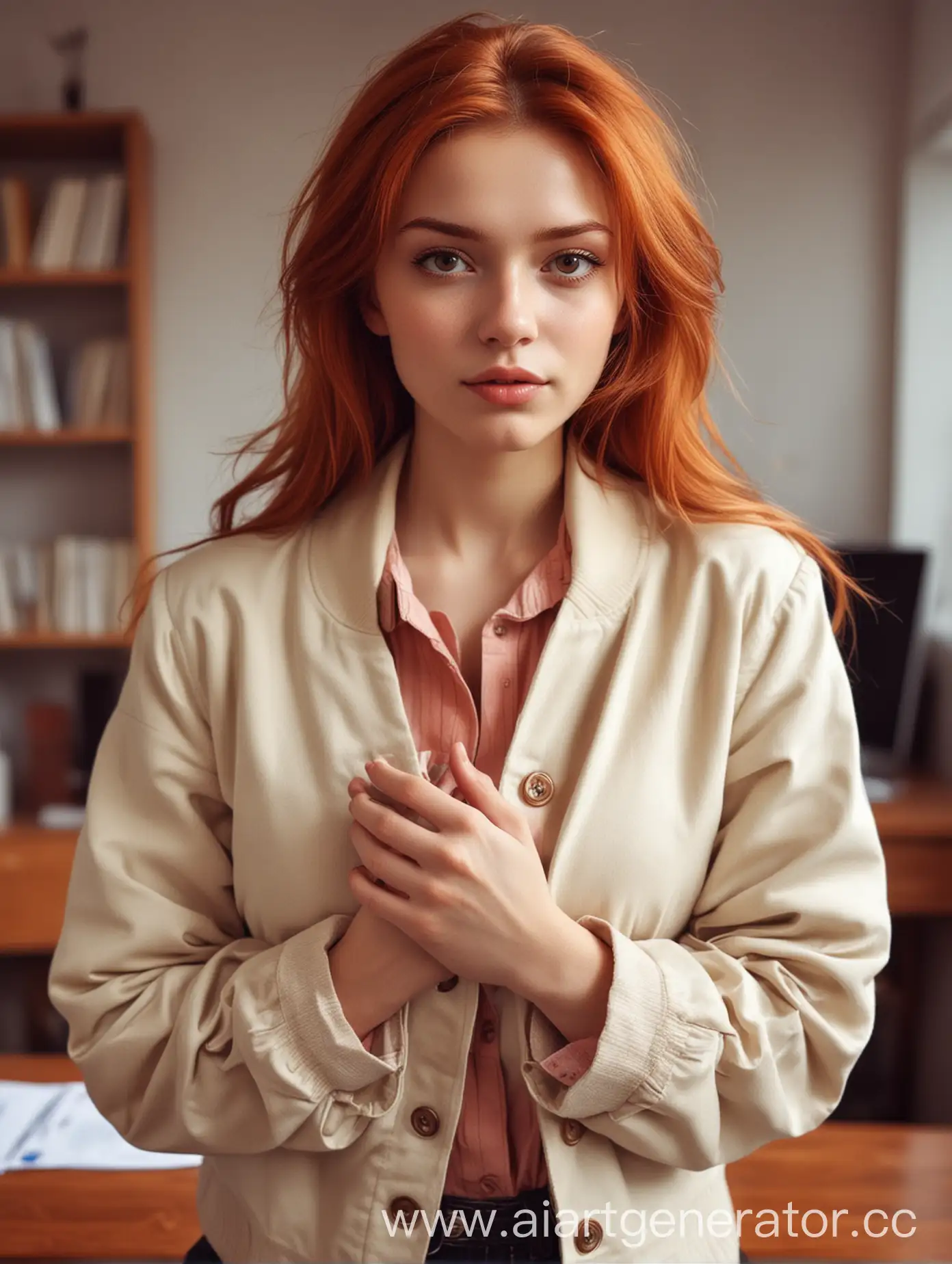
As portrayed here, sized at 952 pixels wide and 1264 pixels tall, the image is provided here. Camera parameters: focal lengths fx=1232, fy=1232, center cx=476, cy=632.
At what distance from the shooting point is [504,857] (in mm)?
902

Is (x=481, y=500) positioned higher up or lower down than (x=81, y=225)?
lower down

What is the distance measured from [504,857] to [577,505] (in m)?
0.32

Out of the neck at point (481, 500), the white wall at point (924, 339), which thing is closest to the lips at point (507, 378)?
the neck at point (481, 500)

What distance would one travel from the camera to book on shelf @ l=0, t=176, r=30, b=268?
9.99 feet

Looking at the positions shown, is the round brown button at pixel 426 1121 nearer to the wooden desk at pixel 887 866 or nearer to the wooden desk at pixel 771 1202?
the wooden desk at pixel 771 1202

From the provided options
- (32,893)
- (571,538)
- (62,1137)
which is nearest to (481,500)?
(571,538)

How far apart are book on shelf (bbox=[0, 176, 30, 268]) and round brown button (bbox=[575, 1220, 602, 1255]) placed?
9.24ft

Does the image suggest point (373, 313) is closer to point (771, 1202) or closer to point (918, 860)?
point (771, 1202)

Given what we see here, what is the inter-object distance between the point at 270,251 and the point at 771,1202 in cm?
253

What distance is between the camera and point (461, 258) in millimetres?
938

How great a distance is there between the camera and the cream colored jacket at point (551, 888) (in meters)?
0.93

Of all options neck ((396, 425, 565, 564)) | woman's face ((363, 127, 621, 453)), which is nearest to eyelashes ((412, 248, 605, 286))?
woman's face ((363, 127, 621, 453))

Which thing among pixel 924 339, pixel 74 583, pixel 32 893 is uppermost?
pixel 924 339

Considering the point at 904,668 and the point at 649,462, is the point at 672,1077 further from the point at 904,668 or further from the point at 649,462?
the point at 904,668
